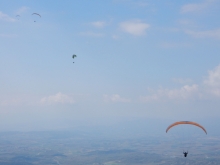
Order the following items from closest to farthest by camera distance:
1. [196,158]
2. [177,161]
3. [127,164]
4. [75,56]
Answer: [75,56] < [127,164] < [177,161] < [196,158]

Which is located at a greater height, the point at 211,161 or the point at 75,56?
the point at 75,56

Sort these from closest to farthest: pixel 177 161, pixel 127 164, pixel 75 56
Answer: pixel 75 56 < pixel 127 164 < pixel 177 161

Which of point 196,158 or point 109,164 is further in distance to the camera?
point 196,158

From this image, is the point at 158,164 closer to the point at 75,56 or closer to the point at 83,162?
the point at 83,162

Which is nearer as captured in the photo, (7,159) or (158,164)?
(158,164)

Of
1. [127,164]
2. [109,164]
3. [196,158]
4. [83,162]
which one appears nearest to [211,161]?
[196,158]

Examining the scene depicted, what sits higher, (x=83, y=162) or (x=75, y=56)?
(x=75, y=56)

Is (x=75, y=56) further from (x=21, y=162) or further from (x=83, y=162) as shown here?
(x=21, y=162)

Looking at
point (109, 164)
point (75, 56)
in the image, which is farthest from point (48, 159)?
point (75, 56)

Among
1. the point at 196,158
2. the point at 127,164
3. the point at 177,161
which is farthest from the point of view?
the point at 196,158
